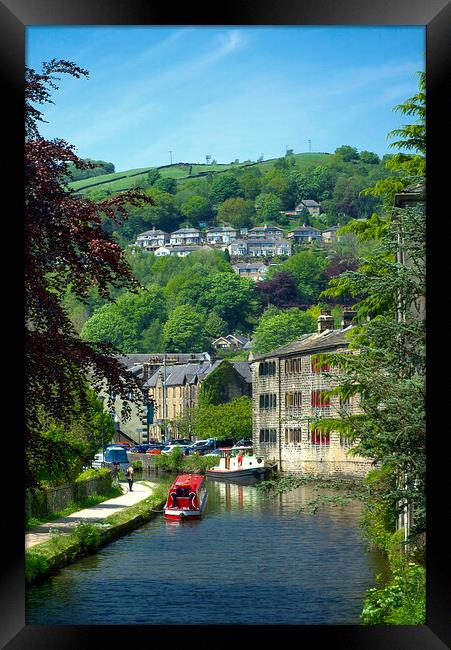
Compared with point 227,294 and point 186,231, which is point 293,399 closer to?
point 227,294

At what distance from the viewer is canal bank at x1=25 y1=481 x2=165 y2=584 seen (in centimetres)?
1195

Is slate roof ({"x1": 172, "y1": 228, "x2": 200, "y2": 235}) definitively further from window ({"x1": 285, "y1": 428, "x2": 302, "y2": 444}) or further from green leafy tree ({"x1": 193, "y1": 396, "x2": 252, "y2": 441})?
green leafy tree ({"x1": 193, "y1": 396, "x2": 252, "y2": 441})

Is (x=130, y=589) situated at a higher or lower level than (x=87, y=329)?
lower

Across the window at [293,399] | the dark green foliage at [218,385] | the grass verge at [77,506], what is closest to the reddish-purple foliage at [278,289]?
the dark green foliage at [218,385]

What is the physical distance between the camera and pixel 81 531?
1403 centimetres

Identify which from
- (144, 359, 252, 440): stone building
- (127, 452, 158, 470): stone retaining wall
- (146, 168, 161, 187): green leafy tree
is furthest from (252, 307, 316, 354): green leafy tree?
(127, 452, 158, 470): stone retaining wall

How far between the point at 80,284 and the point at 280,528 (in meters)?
8.41

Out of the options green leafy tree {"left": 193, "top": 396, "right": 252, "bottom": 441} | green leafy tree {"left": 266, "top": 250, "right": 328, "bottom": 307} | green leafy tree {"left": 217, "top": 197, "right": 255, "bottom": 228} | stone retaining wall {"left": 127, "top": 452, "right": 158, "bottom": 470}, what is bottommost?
stone retaining wall {"left": 127, "top": 452, "right": 158, "bottom": 470}

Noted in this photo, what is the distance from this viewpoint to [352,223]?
14.2m

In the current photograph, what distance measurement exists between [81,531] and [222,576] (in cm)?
187

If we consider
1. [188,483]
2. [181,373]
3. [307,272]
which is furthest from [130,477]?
[307,272]

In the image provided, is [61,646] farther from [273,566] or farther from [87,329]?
[273,566]

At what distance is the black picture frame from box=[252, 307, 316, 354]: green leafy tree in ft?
20.1
